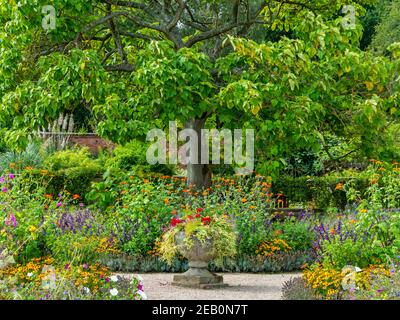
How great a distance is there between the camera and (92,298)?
6.23 meters

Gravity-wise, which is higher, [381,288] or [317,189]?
[317,189]

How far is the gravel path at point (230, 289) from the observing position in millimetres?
7801

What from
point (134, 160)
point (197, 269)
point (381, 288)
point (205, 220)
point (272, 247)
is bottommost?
point (197, 269)

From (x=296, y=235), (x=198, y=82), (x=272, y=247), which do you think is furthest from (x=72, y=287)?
(x=296, y=235)

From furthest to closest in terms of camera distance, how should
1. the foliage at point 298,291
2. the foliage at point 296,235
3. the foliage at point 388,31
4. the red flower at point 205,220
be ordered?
the foliage at point 388,31, the foliage at point 296,235, the red flower at point 205,220, the foliage at point 298,291

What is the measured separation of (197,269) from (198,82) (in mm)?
2812

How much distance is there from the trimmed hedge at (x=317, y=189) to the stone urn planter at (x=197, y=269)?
7.08m

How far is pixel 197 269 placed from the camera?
8.72 meters

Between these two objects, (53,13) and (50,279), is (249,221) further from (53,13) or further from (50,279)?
(50,279)

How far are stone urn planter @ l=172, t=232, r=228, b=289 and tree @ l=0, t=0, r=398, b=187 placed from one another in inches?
77.3

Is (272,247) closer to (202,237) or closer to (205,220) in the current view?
(205,220)

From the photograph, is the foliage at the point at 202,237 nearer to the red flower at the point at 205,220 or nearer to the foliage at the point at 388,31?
the red flower at the point at 205,220

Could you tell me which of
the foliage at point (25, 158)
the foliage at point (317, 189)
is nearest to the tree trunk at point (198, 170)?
the foliage at point (317, 189)

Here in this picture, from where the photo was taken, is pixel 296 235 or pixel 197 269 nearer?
pixel 197 269
